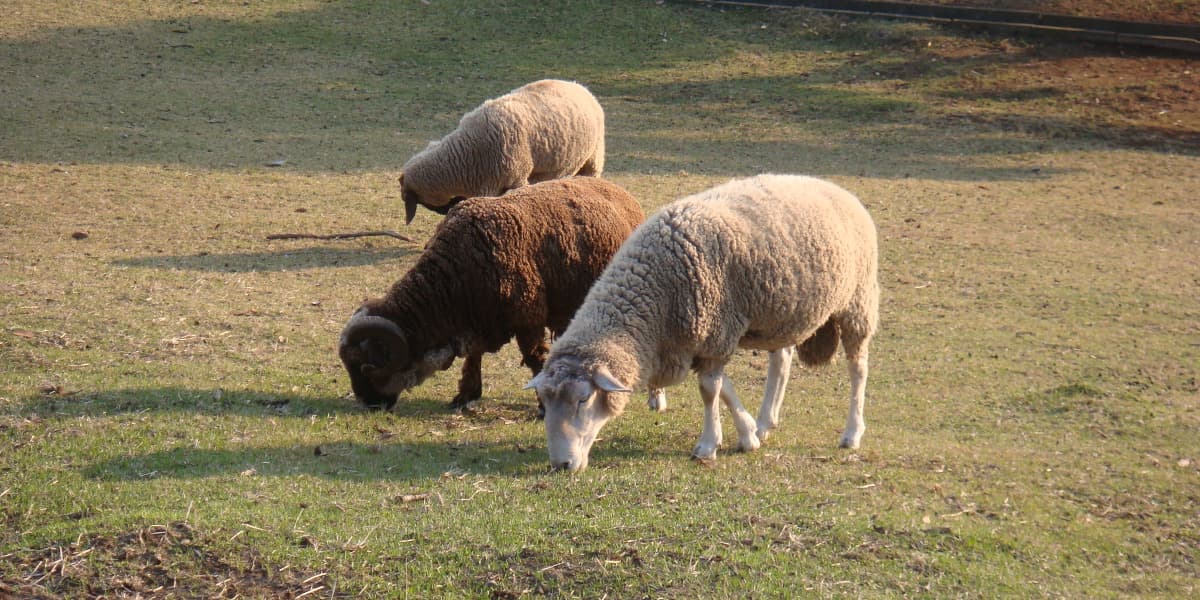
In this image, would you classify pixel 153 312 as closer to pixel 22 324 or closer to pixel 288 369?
pixel 22 324

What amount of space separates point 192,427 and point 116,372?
1.47 metres

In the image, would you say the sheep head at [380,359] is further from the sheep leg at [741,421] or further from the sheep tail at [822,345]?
the sheep tail at [822,345]

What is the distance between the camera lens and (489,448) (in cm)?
793

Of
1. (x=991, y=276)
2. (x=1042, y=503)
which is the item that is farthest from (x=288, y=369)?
(x=991, y=276)

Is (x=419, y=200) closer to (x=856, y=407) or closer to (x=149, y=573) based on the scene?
(x=856, y=407)

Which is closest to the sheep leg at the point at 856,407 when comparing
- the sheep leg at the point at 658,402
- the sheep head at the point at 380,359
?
the sheep leg at the point at 658,402

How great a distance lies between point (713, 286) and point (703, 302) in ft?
A: 0.42

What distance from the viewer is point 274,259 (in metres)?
13.2

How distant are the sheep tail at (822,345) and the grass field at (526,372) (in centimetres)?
73

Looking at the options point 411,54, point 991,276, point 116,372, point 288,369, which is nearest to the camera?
point 116,372

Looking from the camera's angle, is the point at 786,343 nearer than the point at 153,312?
Yes

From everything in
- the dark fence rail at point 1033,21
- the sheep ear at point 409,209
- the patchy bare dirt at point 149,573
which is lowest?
the sheep ear at point 409,209

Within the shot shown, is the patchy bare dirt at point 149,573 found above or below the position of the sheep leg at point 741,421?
above

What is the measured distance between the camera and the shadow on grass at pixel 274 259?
41.1 feet
